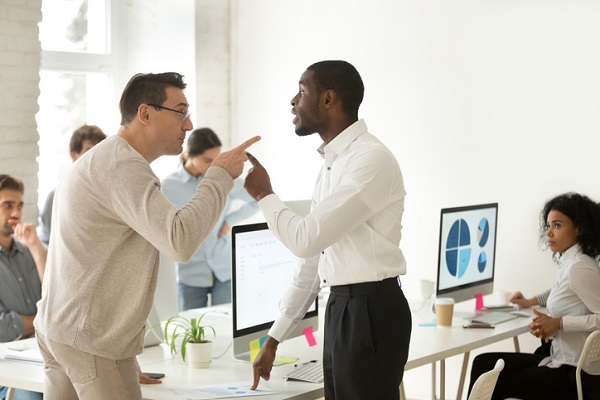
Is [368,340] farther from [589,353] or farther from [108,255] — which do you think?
[589,353]

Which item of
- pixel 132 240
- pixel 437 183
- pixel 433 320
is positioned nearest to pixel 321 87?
pixel 132 240

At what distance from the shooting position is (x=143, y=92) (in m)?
2.09

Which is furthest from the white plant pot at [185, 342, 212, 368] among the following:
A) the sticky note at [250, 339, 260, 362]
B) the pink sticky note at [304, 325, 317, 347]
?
the pink sticky note at [304, 325, 317, 347]

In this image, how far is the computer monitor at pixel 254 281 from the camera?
2.85 m

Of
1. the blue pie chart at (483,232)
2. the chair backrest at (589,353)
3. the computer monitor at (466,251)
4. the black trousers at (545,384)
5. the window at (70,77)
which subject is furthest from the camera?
the window at (70,77)

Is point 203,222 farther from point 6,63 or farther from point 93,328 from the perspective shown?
point 6,63

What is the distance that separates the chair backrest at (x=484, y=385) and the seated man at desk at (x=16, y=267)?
78.9 inches

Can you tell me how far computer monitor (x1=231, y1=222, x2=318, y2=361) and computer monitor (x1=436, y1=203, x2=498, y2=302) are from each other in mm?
1066

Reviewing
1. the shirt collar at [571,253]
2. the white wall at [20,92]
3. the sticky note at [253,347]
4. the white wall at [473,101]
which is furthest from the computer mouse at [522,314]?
the white wall at [20,92]

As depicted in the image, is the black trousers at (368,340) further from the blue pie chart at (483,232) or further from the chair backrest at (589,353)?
the blue pie chart at (483,232)

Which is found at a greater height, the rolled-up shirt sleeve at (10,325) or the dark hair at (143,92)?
the dark hair at (143,92)

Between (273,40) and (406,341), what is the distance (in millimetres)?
3816

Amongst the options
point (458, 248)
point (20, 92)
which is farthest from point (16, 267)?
point (458, 248)

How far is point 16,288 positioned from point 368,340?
6.84ft
